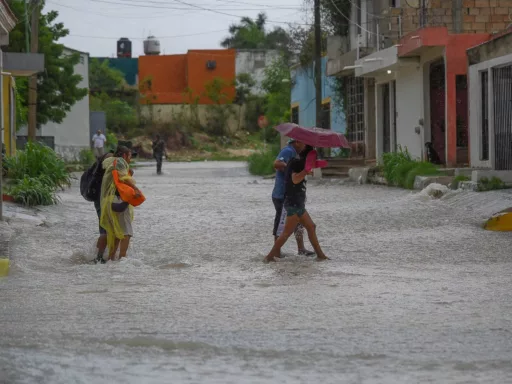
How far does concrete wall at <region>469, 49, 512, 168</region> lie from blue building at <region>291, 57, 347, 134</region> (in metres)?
15.1

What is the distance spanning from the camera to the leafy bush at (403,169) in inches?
994

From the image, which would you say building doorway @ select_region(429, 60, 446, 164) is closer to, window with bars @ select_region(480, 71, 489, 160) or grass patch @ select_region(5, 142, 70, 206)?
window with bars @ select_region(480, 71, 489, 160)

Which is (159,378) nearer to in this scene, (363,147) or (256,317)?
(256,317)

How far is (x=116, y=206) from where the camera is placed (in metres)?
12.8

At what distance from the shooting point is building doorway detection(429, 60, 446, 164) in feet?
96.3

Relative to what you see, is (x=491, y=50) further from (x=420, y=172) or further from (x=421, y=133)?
(x=421, y=133)

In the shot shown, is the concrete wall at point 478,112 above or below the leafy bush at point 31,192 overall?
above

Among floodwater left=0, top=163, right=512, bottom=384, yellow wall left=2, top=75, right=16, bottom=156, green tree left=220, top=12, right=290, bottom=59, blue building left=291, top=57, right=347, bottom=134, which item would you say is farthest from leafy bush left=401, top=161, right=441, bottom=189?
green tree left=220, top=12, right=290, bottom=59

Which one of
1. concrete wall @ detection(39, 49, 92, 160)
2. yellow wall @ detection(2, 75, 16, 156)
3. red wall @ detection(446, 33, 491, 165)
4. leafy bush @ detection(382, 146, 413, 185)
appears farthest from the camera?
concrete wall @ detection(39, 49, 92, 160)

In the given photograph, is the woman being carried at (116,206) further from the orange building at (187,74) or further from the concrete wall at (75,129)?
the orange building at (187,74)

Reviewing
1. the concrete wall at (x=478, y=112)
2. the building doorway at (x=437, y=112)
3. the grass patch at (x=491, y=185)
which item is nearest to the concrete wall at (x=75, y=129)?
the building doorway at (x=437, y=112)

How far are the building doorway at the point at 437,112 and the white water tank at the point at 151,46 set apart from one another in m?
54.0

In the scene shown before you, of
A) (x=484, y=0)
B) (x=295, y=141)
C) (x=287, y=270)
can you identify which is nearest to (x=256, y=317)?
(x=287, y=270)

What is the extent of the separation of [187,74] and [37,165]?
2099 inches
